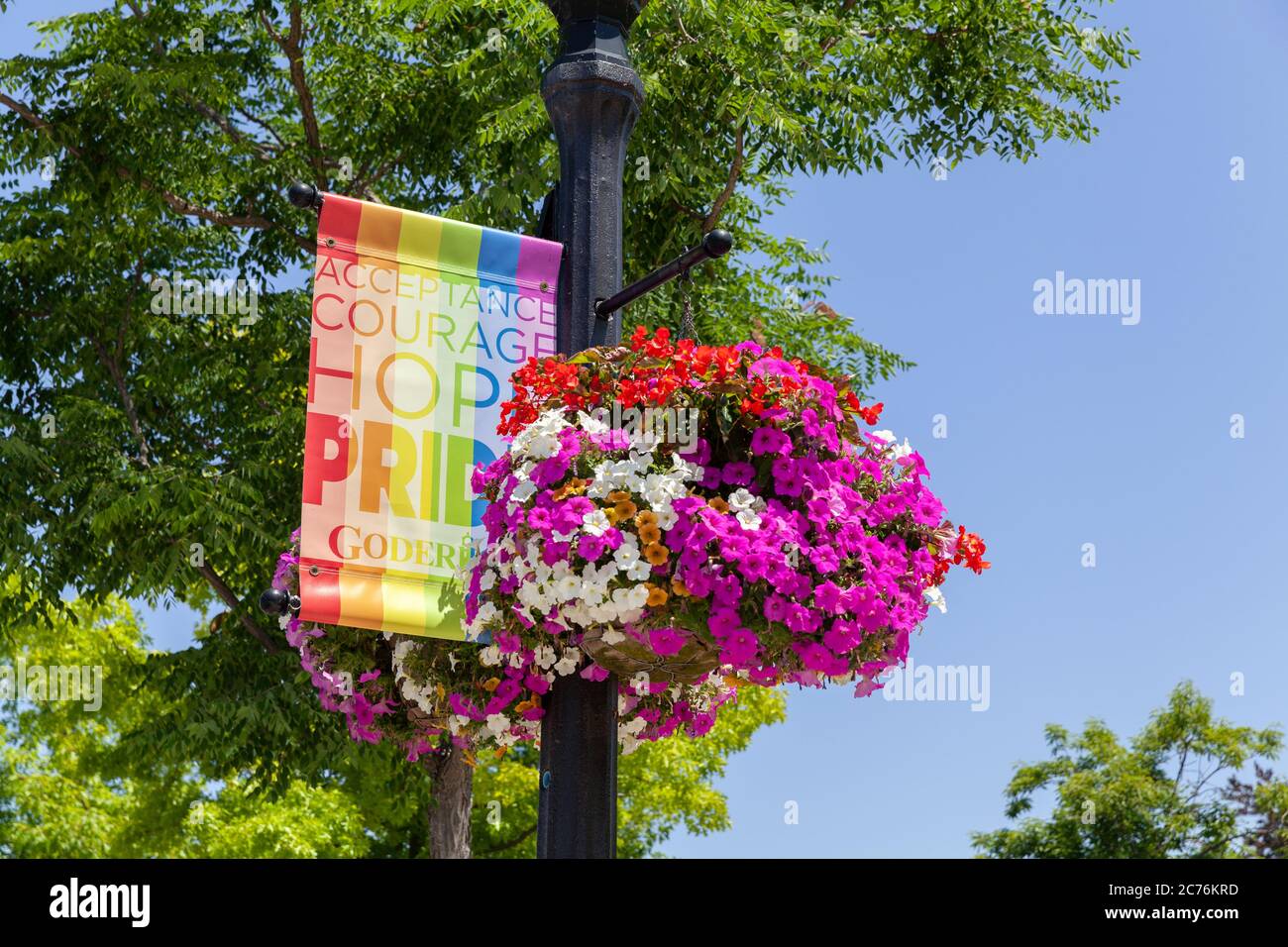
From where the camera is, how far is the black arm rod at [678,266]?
4.97 meters

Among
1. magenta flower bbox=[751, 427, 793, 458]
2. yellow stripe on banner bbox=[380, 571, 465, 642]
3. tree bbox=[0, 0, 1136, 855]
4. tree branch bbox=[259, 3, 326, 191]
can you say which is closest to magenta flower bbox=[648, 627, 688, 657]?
magenta flower bbox=[751, 427, 793, 458]

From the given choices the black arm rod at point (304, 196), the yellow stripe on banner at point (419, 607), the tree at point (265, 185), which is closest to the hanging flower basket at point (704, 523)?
the yellow stripe on banner at point (419, 607)

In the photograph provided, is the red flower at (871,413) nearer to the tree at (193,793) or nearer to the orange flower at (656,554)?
the orange flower at (656,554)

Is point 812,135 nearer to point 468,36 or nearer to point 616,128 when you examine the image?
point 468,36

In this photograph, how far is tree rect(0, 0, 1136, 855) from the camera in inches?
526

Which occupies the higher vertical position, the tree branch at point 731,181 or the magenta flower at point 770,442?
the tree branch at point 731,181

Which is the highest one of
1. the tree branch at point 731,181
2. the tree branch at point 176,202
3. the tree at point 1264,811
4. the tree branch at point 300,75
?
the tree branch at point 300,75

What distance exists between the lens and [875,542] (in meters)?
4.65

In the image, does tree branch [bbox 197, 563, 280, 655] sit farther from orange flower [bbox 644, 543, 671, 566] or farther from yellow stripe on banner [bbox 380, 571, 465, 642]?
orange flower [bbox 644, 543, 671, 566]

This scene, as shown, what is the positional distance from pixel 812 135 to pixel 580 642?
31.3ft

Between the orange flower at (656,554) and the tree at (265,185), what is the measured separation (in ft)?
27.8

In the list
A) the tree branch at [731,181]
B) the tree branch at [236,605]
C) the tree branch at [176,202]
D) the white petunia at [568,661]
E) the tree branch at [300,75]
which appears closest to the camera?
the white petunia at [568,661]

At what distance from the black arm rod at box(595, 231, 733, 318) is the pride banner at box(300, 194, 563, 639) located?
34cm
